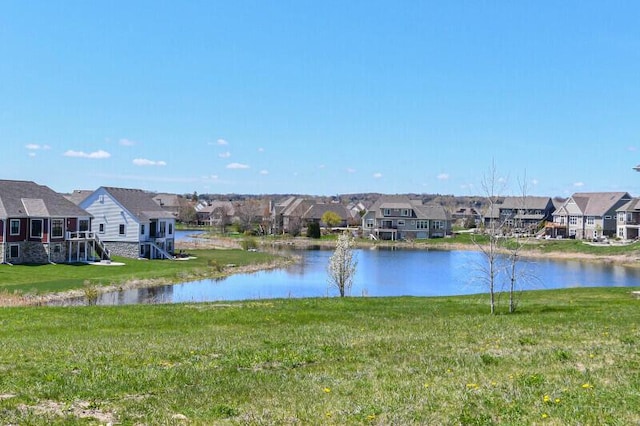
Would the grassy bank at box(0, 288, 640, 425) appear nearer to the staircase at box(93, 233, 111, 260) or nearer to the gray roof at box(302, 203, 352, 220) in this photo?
the staircase at box(93, 233, 111, 260)

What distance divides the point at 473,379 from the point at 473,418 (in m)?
2.26

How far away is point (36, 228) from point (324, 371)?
1953 inches

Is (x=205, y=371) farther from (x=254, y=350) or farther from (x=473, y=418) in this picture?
(x=473, y=418)

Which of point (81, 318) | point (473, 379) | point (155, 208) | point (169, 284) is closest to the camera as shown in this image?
point (473, 379)

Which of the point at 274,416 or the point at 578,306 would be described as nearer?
the point at 274,416

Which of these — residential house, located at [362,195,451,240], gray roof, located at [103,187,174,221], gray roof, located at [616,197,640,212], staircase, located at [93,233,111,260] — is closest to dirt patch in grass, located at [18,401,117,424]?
staircase, located at [93,233,111,260]

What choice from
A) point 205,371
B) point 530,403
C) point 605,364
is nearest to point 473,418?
point 530,403

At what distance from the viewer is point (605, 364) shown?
1132 cm

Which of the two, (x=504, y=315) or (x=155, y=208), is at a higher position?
(x=155, y=208)

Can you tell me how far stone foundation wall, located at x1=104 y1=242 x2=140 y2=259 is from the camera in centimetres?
6581

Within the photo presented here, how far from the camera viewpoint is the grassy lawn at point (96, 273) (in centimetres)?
4253

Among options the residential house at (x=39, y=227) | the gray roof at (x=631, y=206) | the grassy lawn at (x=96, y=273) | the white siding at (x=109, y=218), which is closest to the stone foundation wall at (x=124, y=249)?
the white siding at (x=109, y=218)

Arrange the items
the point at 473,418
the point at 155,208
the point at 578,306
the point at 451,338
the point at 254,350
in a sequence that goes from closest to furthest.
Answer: the point at 473,418, the point at 254,350, the point at 451,338, the point at 578,306, the point at 155,208

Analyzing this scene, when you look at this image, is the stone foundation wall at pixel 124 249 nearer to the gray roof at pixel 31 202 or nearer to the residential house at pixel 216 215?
the gray roof at pixel 31 202
